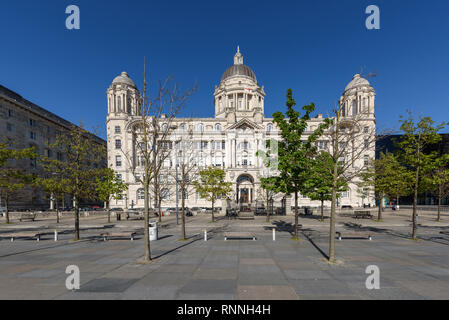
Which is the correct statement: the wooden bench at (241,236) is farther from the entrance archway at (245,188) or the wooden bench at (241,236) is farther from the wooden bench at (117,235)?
the entrance archway at (245,188)

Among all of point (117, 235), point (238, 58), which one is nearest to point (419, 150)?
point (117, 235)

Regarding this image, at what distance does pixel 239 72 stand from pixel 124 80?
133 ft

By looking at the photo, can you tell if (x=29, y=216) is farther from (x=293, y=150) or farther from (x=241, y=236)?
(x=293, y=150)

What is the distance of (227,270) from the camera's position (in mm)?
8867

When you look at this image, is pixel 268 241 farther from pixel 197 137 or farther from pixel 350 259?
pixel 197 137

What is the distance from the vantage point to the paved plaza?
267 inches

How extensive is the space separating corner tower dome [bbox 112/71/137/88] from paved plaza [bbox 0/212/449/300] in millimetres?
52365

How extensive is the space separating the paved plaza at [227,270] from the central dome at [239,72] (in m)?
73.7

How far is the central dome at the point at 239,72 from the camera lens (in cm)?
7731

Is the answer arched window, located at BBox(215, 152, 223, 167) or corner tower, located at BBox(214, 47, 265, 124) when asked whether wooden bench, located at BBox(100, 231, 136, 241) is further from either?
corner tower, located at BBox(214, 47, 265, 124)

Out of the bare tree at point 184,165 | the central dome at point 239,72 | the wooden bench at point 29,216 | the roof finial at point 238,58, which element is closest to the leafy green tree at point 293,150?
the bare tree at point 184,165

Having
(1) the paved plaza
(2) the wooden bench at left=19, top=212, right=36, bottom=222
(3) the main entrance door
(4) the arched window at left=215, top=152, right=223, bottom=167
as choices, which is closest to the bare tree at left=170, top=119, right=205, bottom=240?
(1) the paved plaza
